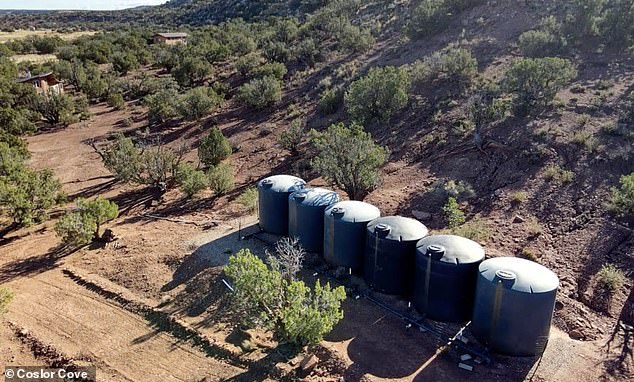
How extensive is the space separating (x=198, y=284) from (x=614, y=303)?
Result: 10.9 m

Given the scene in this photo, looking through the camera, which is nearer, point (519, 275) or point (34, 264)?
point (519, 275)

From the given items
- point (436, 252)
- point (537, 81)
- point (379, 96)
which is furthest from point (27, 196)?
point (537, 81)

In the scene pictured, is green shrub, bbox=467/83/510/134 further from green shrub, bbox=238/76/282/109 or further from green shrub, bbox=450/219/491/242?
green shrub, bbox=238/76/282/109

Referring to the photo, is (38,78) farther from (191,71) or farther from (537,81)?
(537,81)

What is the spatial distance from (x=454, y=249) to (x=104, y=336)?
8519mm

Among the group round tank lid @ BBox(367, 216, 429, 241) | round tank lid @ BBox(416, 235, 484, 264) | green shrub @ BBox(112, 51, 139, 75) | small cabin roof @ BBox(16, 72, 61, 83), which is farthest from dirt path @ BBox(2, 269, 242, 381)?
green shrub @ BBox(112, 51, 139, 75)

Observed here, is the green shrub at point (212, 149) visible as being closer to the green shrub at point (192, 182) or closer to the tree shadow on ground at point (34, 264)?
the green shrub at point (192, 182)

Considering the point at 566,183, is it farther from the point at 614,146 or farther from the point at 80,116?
the point at 80,116

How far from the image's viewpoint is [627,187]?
1393 centimetres

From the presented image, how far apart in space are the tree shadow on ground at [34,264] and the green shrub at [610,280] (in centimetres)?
1573

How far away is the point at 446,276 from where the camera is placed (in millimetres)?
10773

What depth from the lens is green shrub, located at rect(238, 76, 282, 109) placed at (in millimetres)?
30141

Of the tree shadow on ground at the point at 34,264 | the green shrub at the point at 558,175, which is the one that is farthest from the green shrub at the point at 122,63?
the green shrub at the point at 558,175

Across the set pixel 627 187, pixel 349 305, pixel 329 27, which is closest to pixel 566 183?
pixel 627 187
